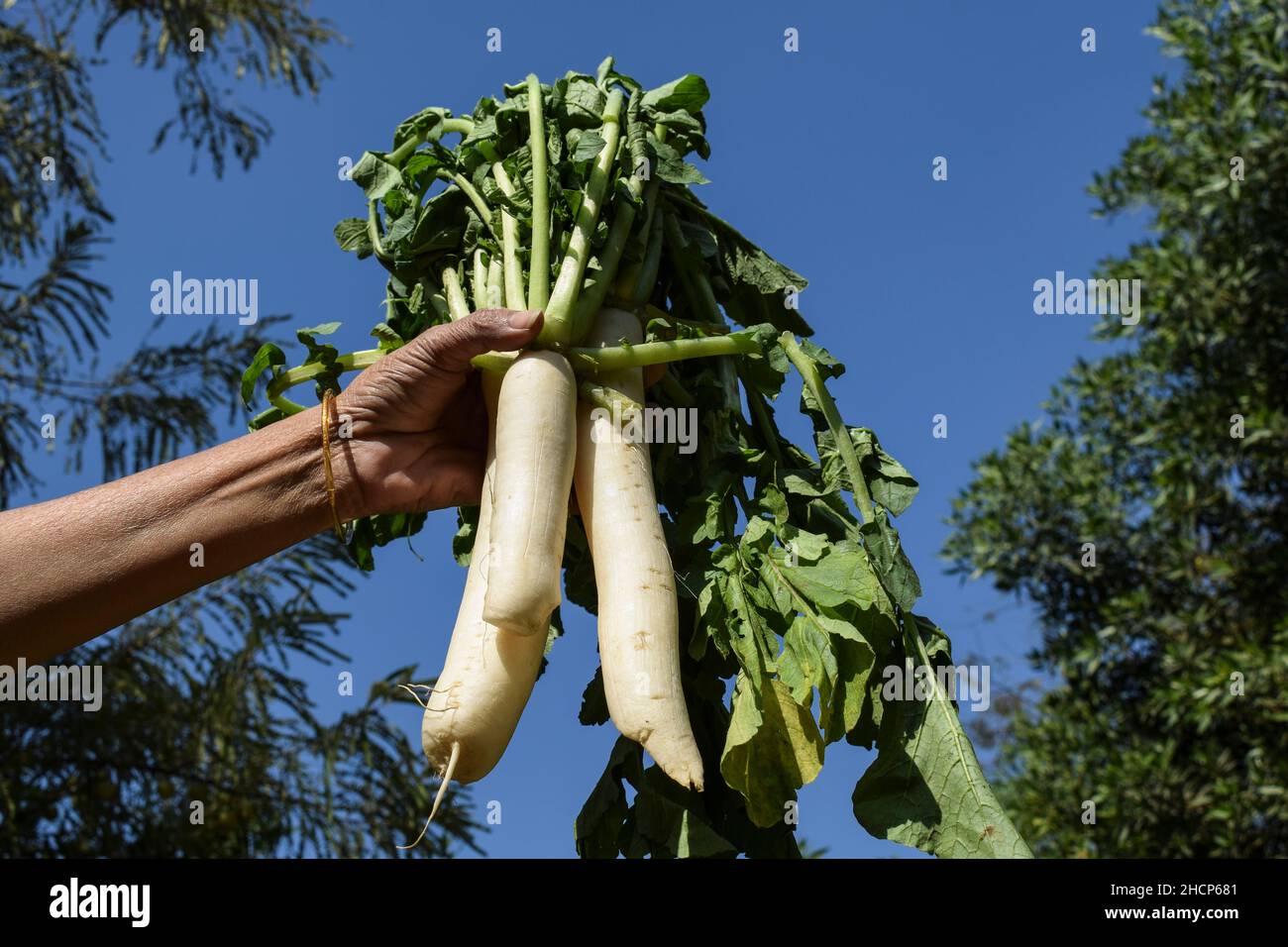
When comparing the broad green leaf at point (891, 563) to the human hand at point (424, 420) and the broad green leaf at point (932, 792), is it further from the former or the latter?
the human hand at point (424, 420)

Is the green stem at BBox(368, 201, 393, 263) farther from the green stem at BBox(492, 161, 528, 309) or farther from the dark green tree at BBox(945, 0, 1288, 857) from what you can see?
the dark green tree at BBox(945, 0, 1288, 857)

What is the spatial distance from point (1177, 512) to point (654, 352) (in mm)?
6109

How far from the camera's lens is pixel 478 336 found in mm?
1987

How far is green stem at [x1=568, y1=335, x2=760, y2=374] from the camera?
2.00 m

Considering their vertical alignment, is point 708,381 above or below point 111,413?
below

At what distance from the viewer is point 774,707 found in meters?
1.79

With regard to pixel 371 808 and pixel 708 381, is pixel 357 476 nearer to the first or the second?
pixel 708 381

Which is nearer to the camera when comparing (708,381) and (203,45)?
(708,381)

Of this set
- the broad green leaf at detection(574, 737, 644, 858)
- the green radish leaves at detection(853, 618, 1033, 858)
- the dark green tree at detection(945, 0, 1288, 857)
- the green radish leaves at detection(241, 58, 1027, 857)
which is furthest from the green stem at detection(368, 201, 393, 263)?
the dark green tree at detection(945, 0, 1288, 857)

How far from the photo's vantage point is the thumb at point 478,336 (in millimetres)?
1951
